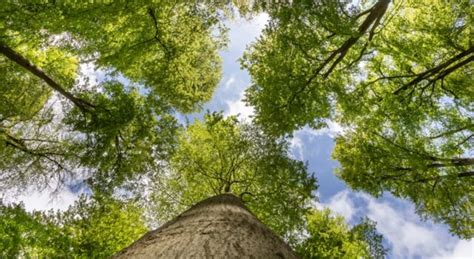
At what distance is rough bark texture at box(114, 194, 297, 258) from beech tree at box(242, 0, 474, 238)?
5.68m

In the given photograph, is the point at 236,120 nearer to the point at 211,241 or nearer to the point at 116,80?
the point at 116,80

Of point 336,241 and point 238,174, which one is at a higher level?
point 238,174

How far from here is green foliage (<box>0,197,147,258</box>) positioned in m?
10.5

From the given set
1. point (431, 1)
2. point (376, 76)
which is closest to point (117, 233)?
point (376, 76)

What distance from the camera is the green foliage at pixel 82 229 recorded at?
10547 millimetres

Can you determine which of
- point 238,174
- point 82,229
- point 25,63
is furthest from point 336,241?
point 25,63

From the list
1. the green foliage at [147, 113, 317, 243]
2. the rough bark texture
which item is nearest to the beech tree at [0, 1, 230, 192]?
the green foliage at [147, 113, 317, 243]

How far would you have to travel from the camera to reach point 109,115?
35.4 ft

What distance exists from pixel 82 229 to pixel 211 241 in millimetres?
10745

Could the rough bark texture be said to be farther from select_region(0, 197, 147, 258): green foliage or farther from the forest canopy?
select_region(0, 197, 147, 258): green foliage

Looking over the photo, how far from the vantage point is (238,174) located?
47.3ft

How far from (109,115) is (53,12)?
373cm

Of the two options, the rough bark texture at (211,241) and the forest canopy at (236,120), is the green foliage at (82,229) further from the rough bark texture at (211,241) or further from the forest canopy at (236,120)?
the rough bark texture at (211,241)

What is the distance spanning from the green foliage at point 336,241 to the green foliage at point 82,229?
5.91m
